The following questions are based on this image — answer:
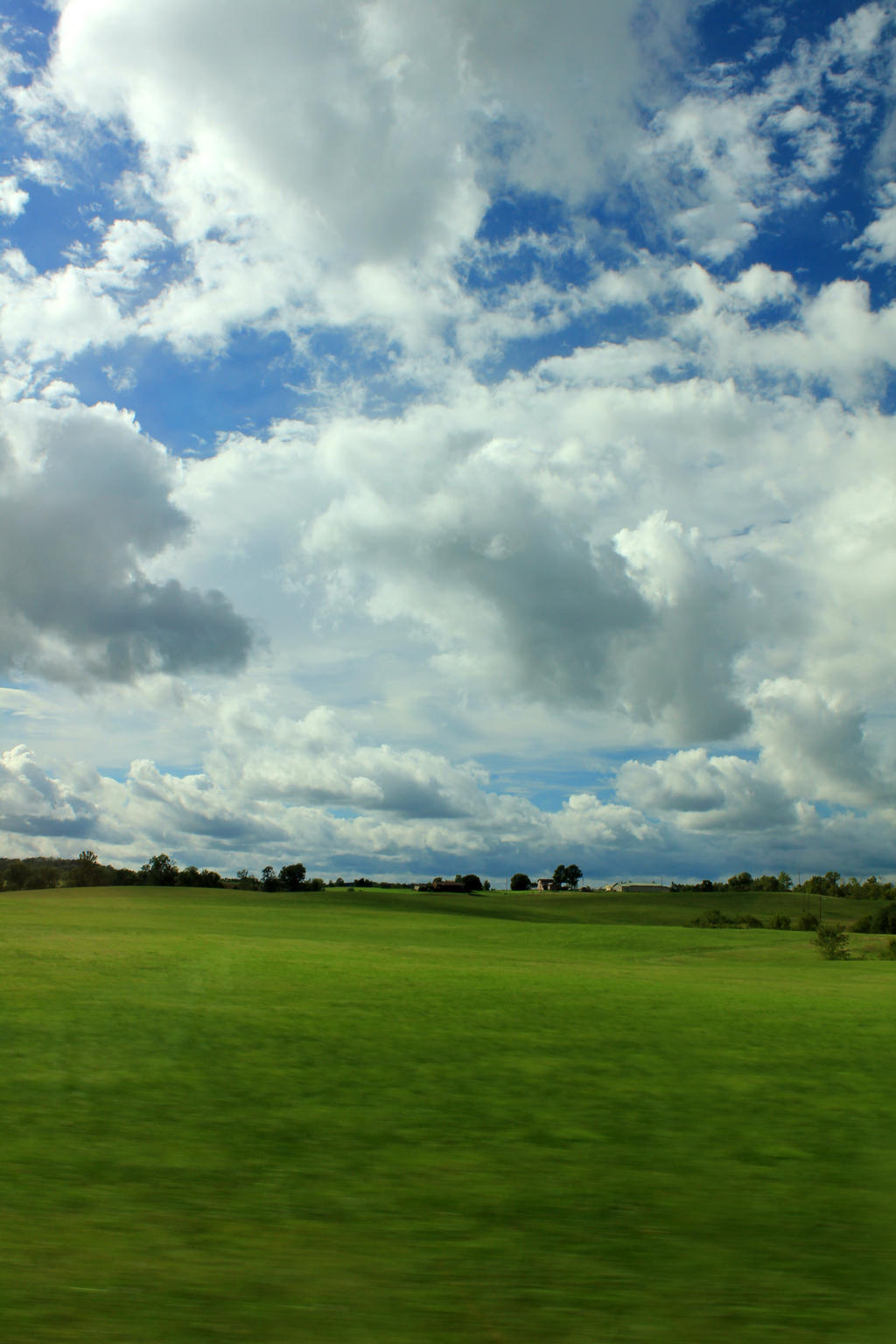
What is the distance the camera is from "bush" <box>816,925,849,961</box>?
66.5 meters

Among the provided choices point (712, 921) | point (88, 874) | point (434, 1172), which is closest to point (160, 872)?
point (88, 874)

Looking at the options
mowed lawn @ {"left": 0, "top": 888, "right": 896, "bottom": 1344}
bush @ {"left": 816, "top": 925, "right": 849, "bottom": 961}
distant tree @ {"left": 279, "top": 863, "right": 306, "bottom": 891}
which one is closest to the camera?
mowed lawn @ {"left": 0, "top": 888, "right": 896, "bottom": 1344}

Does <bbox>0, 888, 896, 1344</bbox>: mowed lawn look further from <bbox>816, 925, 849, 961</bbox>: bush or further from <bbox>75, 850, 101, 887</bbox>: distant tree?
<bbox>75, 850, 101, 887</bbox>: distant tree

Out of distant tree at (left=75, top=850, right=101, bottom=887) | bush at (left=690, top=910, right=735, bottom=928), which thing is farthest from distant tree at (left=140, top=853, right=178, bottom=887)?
bush at (left=690, top=910, right=735, bottom=928)

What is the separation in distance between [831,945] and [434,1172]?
6675 cm

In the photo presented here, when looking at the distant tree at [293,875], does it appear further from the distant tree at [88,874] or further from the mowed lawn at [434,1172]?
the mowed lawn at [434,1172]

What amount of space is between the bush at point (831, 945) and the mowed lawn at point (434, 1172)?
5064cm

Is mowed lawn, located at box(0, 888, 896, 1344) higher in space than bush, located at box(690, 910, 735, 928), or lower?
higher

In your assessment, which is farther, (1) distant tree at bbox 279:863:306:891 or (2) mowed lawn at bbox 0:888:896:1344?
(1) distant tree at bbox 279:863:306:891

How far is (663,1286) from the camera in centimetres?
659

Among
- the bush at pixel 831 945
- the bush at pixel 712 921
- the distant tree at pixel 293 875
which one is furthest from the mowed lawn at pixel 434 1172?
the distant tree at pixel 293 875

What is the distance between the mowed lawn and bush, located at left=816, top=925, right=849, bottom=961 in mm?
50637

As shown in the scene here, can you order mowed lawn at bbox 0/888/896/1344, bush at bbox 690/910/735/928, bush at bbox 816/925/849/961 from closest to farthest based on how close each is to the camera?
mowed lawn at bbox 0/888/896/1344, bush at bbox 816/925/849/961, bush at bbox 690/910/735/928

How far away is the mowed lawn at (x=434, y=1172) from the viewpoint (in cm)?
606
